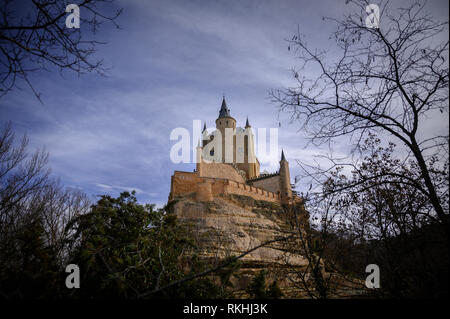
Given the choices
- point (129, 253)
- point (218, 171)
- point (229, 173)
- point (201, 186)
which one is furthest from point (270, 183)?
point (129, 253)

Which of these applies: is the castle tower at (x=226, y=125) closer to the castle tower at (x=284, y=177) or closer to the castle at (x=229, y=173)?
the castle at (x=229, y=173)

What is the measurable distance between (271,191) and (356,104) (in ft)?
112

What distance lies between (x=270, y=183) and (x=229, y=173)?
7720mm

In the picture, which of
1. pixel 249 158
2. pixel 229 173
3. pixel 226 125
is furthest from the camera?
pixel 226 125

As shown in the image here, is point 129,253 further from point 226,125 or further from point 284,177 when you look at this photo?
point 226,125

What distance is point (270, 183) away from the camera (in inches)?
1499

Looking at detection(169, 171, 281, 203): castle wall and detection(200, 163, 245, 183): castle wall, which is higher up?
detection(200, 163, 245, 183): castle wall

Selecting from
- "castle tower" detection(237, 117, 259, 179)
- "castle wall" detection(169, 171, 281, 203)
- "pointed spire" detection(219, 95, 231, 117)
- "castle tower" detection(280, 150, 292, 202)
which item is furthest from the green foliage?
"pointed spire" detection(219, 95, 231, 117)

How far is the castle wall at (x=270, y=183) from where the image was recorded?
3703cm

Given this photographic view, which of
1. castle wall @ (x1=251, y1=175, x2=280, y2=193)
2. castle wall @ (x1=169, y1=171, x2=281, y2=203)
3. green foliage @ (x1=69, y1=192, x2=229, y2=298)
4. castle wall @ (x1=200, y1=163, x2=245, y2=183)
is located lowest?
green foliage @ (x1=69, y1=192, x2=229, y2=298)

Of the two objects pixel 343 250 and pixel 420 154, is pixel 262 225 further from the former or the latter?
pixel 420 154

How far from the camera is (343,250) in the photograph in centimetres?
444

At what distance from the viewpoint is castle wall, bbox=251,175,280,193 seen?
37031mm

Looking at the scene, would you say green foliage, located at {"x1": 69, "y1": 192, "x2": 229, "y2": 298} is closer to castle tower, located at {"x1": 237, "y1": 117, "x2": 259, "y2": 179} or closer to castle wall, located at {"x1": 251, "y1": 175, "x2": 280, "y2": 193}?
castle wall, located at {"x1": 251, "y1": 175, "x2": 280, "y2": 193}
